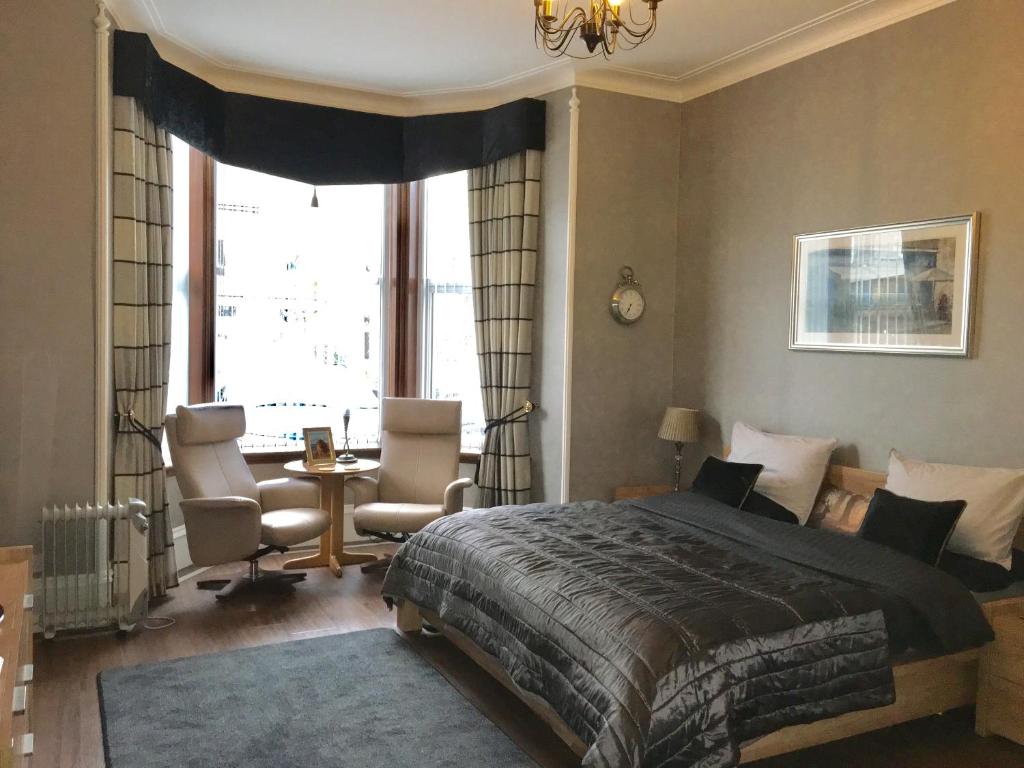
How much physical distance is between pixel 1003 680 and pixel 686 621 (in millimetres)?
1310

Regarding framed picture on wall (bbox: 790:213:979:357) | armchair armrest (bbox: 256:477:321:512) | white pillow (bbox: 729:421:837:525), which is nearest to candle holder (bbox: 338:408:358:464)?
armchair armrest (bbox: 256:477:321:512)

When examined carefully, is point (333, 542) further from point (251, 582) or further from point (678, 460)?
point (678, 460)

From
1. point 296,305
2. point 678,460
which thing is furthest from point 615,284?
point 296,305

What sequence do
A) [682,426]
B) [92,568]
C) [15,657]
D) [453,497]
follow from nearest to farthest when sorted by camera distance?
[15,657], [92,568], [453,497], [682,426]

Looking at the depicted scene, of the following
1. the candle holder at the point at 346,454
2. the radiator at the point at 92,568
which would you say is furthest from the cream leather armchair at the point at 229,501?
the radiator at the point at 92,568

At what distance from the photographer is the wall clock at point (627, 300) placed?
16.6 ft

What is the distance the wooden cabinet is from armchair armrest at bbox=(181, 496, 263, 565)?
1533 millimetres

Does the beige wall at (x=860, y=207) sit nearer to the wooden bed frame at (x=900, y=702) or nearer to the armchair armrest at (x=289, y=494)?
the wooden bed frame at (x=900, y=702)

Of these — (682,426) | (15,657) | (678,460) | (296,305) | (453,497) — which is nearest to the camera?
(15,657)

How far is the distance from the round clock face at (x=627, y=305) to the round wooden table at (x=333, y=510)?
68.4 inches

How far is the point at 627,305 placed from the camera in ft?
16.7

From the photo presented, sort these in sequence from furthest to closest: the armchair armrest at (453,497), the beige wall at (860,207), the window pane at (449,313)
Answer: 1. the window pane at (449,313)
2. the armchair armrest at (453,497)
3. the beige wall at (860,207)

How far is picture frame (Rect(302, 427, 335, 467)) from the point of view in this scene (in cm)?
507

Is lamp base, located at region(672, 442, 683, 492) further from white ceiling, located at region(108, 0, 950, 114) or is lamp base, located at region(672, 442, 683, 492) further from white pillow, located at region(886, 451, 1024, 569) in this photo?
white ceiling, located at region(108, 0, 950, 114)
